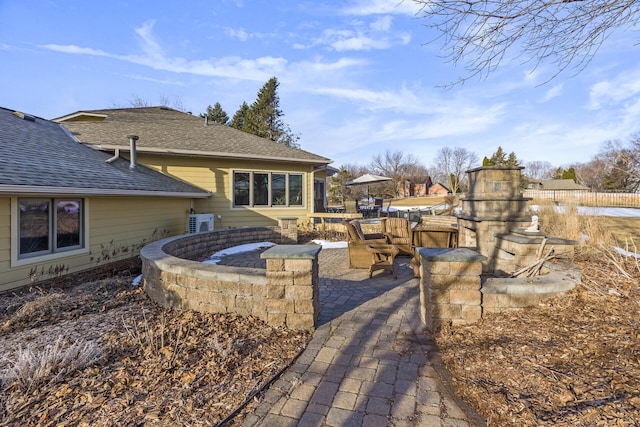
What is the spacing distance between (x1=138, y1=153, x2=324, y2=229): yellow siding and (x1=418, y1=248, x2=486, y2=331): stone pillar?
8.13m

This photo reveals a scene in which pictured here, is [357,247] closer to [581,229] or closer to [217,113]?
[581,229]

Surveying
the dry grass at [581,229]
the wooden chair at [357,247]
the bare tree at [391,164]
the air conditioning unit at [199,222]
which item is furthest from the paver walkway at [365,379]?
the bare tree at [391,164]

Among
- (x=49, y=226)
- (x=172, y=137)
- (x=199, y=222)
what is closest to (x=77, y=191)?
(x=49, y=226)

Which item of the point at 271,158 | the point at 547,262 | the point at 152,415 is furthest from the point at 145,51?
the point at 547,262

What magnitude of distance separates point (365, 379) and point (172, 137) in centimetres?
1054

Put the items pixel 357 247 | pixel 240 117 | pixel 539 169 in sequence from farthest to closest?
pixel 539 169 < pixel 240 117 < pixel 357 247

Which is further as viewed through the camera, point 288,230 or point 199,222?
point 199,222

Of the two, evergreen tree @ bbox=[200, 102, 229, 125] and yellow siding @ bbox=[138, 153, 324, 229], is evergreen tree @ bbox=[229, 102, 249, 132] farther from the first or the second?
yellow siding @ bbox=[138, 153, 324, 229]

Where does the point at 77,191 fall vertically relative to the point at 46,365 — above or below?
above

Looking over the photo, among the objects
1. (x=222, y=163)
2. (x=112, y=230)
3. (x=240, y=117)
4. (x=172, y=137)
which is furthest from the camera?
(x=240, y=117)

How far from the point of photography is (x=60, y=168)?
20.6ft

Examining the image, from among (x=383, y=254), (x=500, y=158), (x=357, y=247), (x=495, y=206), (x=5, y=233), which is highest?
(x=500, y=158)

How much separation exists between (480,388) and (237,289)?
2419mm

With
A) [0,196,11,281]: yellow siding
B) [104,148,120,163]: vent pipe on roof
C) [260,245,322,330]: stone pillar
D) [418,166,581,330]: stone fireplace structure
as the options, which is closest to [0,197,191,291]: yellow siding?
[0,196,11,281]: yellow siding
